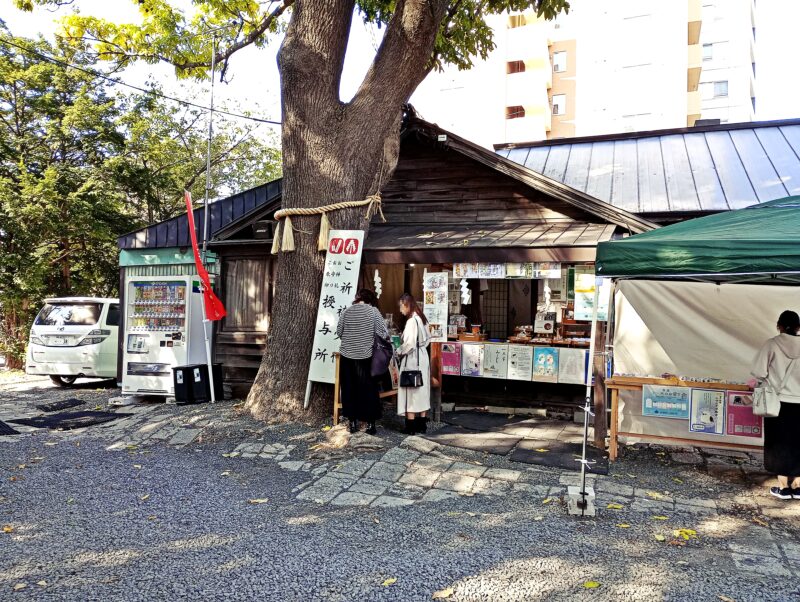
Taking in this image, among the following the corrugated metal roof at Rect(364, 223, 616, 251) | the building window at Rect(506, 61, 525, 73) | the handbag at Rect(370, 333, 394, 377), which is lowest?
the handbag at Rect(370, 333, 394, 377)

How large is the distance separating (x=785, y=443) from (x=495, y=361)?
12.0 ft

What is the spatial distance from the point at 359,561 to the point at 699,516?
2.93 metres

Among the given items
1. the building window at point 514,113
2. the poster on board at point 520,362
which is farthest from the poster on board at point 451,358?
the building window at point 514,113

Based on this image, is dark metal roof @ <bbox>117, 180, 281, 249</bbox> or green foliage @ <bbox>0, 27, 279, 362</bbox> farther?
green foliage @ <bbox>0, 27, 279, 362</bbox>

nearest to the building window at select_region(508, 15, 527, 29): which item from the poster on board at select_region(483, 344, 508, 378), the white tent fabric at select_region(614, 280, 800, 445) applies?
the poster on board at select_region(483, 344, 508, 378)

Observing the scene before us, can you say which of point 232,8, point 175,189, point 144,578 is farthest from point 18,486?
point 175,189

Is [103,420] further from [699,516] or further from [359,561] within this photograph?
[699,516]

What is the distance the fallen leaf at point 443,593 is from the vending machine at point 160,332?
7.12m

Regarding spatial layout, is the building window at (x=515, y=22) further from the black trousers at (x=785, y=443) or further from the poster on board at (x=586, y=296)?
the black trousers at (x=785, y=443)

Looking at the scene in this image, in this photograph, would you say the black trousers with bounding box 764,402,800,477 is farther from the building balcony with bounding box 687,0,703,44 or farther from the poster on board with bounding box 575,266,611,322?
the building balcony with bounding box 687,0,703,44

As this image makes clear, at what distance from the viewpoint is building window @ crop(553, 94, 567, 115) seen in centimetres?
3566

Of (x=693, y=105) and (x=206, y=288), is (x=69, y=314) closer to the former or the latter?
(x=206, y=288)

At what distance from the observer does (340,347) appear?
676cm

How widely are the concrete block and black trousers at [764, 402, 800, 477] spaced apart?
1.92 m
